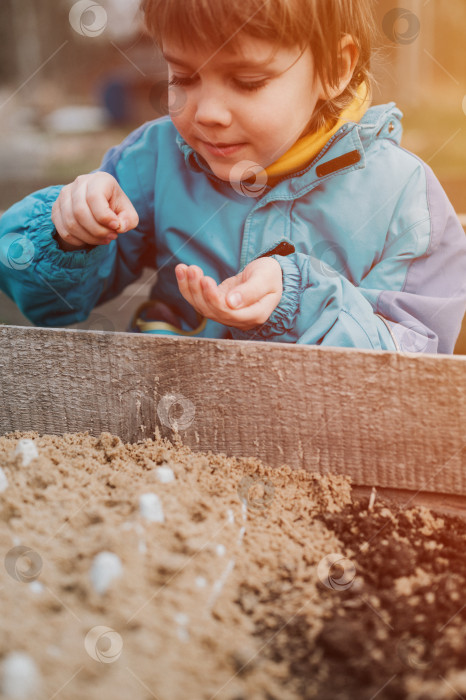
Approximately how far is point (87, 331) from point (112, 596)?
0.54 meters

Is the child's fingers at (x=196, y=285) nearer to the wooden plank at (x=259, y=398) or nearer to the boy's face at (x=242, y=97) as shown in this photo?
the wooden plank at (x=259, y=398)

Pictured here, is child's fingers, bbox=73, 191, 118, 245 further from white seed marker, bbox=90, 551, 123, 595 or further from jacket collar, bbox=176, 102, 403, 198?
white seed marker, bbox=90, 551, 123, 595

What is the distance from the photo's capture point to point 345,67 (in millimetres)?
1309

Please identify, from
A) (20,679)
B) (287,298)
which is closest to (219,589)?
(20,679)

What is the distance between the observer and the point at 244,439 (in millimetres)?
1131

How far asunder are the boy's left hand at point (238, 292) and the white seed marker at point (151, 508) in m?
0.35

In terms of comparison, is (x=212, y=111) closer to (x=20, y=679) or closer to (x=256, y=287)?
(x=256, y=287)

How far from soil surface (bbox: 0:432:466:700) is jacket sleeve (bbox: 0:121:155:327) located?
0.57 metres

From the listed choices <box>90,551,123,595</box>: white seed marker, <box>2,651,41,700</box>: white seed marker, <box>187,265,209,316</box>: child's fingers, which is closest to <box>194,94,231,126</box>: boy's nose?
<box>187,265,209,316</box>: child's fingers

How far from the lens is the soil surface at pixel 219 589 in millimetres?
706

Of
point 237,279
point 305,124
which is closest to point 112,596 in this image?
point 237,279

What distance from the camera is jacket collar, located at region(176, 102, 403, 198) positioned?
4.47ft

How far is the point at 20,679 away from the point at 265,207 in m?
1.11

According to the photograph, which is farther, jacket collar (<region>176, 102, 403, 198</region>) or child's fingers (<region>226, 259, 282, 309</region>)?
jacket collar (<region>176, 102, 403, 198</region>)
